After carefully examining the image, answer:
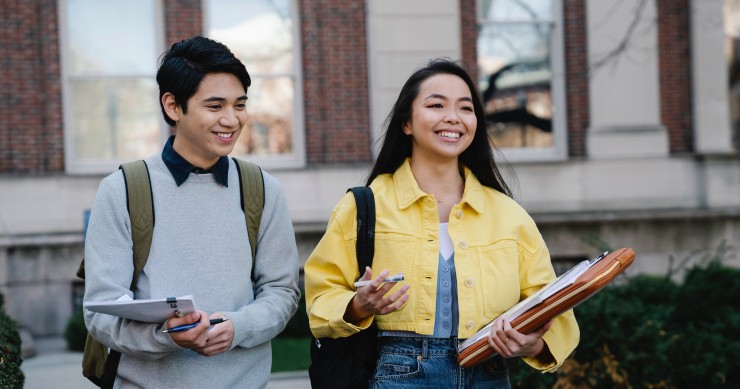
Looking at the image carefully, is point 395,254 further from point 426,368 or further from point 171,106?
point 171,106

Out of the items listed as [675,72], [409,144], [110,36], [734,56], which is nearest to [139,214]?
[409,144]

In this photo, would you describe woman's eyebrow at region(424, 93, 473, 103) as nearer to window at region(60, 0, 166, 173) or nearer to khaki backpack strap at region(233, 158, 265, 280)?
khaki backpack strap at region(233, 158, 265, 280)

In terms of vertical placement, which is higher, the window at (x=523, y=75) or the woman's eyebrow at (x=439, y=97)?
the window at (x=523, y=75)

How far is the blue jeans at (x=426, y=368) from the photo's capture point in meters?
3.05

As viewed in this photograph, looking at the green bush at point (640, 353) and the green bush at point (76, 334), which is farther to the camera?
the green bush at point (76, 334)

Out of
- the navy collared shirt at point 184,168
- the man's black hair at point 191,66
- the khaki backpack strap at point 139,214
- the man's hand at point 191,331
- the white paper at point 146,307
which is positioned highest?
the man's black hair at point 191,66

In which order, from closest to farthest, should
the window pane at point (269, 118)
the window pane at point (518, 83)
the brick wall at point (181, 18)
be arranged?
the brick wall at point (181, 18) → the window pane at point (269, 118) → the window pane at point (518, 83)

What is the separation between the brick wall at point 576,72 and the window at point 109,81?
5222 millimetres

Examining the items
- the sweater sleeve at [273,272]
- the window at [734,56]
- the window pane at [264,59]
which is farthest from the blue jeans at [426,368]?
the window at [734,56]

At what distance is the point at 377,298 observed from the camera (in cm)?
282

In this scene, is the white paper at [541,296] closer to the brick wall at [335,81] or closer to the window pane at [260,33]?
the brick wall at [335,81]

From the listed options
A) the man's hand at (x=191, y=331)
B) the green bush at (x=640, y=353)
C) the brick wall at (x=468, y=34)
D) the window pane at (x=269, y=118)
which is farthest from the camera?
the brick wall at (x=468, y=34)

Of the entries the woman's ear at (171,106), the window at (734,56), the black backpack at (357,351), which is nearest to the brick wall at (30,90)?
the woman's ear at (171,106)

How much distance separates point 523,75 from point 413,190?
8.64 m
